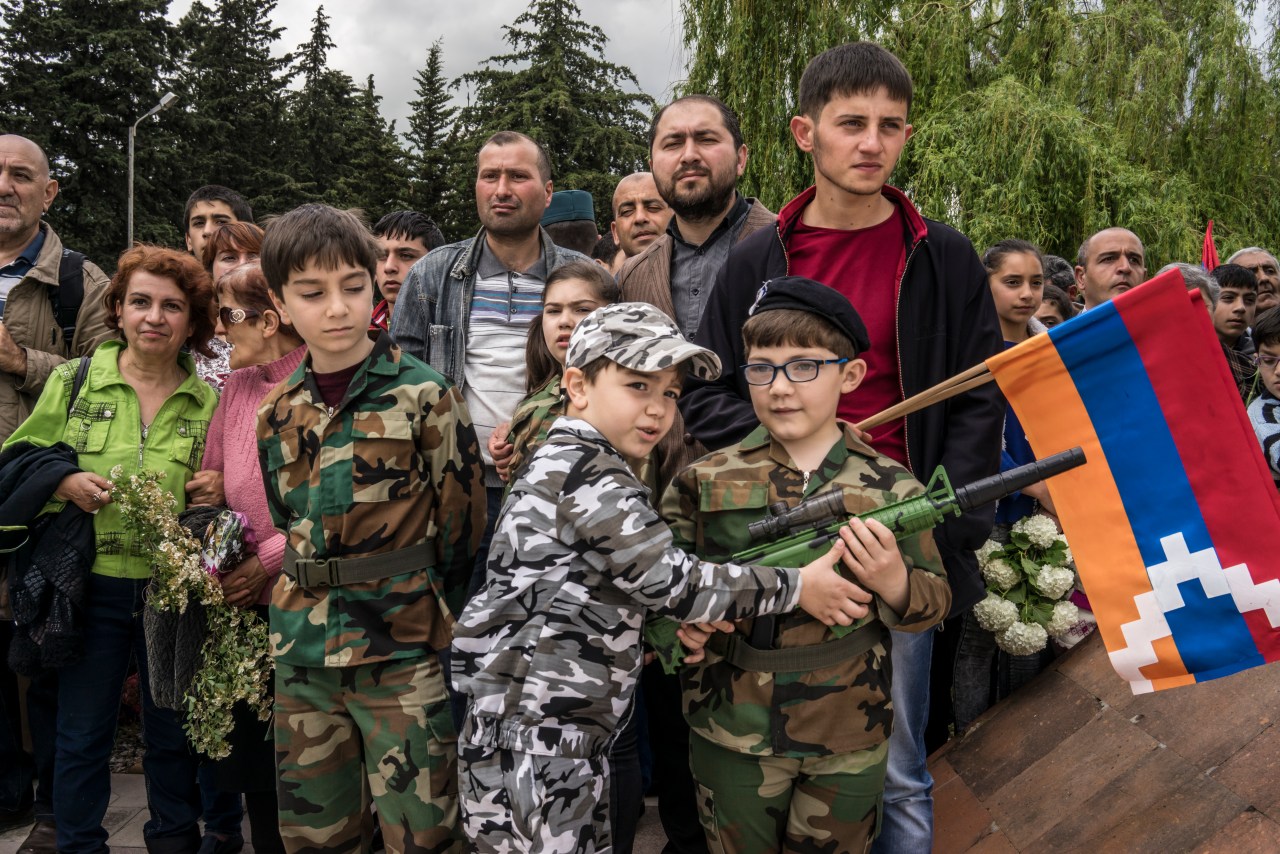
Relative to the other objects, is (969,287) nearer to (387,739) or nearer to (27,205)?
(387,739)

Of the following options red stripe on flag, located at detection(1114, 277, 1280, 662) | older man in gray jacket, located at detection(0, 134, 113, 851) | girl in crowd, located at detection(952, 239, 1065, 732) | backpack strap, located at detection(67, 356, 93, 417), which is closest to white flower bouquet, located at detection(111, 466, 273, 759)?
backpack strap, located at detection(67, 356, 93, 417)

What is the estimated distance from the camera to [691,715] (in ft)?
8.21

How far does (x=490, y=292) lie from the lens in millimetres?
4008

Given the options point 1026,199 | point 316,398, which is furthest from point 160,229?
point 316,398

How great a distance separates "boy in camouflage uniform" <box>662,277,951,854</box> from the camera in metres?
2.34

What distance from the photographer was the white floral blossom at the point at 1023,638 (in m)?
3.67

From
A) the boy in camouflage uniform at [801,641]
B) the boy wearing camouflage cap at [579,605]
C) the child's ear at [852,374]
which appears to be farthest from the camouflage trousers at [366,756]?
the child's ear at [852,374]

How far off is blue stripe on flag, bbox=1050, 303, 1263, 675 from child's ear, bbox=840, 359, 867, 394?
0.51 m

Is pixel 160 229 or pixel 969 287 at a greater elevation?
pixel 160 229

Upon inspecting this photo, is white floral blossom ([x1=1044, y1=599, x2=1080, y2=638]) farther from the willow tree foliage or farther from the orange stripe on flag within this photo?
the willow tree foliage

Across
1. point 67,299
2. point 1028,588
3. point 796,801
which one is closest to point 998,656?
point 1028,588

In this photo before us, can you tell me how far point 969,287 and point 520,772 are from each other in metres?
1.79

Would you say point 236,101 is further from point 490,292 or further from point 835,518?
point 835,518

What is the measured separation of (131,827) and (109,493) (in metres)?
1.62
